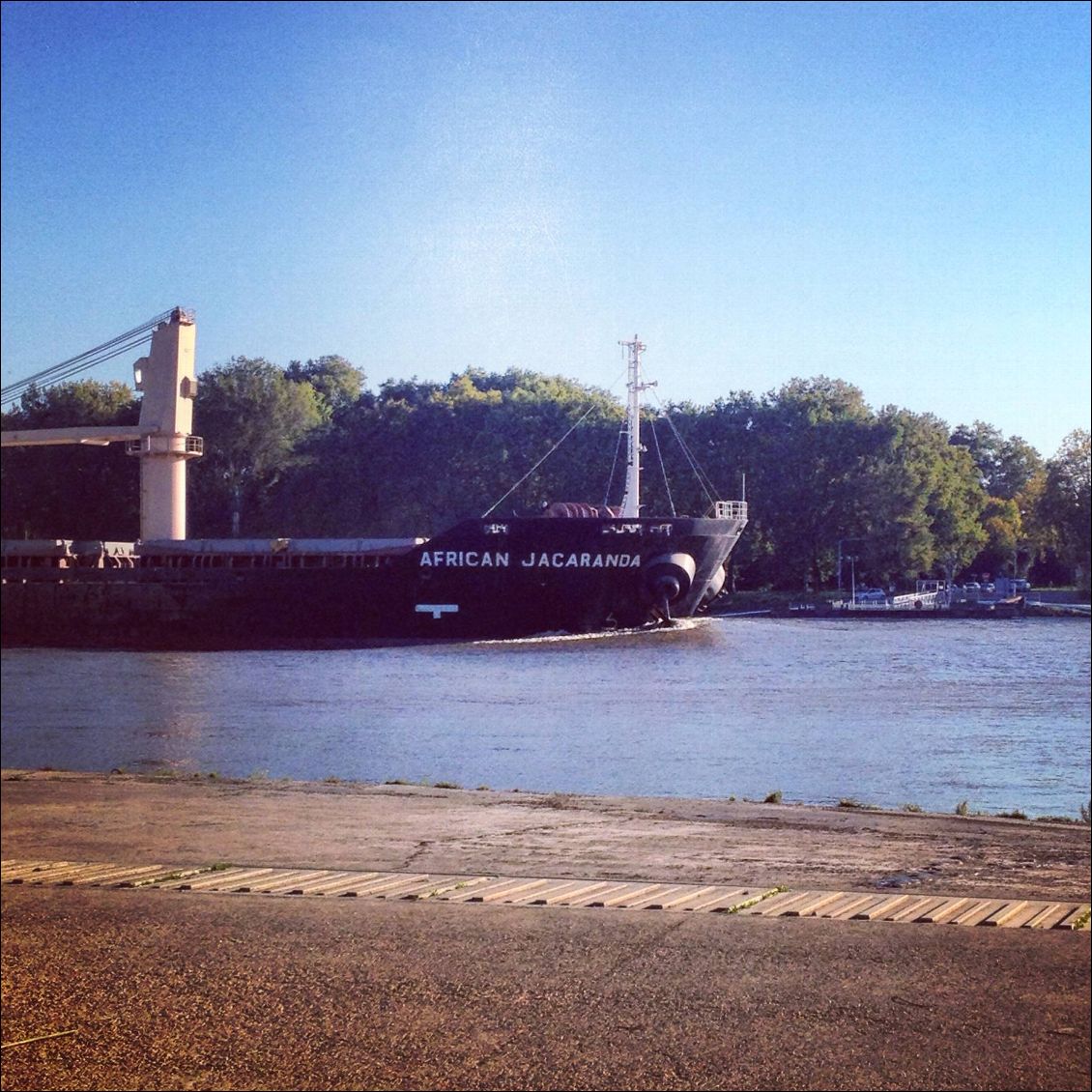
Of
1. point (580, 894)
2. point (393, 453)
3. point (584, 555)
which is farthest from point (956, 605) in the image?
point (580, 894)

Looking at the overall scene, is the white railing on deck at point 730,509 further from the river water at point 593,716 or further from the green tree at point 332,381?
the green tree at point 332,381

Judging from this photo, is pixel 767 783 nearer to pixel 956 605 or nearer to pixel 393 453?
pixel 956 605

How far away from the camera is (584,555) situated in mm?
13570

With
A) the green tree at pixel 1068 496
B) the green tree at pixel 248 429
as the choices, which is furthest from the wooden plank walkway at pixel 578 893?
the green tree at pixel 1068 496

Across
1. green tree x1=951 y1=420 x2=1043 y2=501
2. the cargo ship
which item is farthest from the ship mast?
green tree x1=951 y1=420 x2=1043 y2=501

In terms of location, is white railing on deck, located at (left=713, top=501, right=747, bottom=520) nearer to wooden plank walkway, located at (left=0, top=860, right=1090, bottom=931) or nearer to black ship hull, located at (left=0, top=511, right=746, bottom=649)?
black ship hull, located at (left=0, top=511, right=746, bottom=649)

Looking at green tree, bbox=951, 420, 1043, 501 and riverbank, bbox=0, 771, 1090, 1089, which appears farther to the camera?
green tree, bbox=951, 420, 1043, 501

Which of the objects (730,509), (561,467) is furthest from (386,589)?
(730,509)

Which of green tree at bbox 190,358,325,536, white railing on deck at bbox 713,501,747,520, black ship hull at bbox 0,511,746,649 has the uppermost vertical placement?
green tree at bbox 190,358,325,536

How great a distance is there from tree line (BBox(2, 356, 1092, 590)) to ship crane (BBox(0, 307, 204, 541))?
0.13m

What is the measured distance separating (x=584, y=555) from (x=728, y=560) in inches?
83.0

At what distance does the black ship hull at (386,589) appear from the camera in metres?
12.6

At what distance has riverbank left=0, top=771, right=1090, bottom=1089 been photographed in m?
3.88

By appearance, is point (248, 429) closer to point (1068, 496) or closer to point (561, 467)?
point (561, 467)
